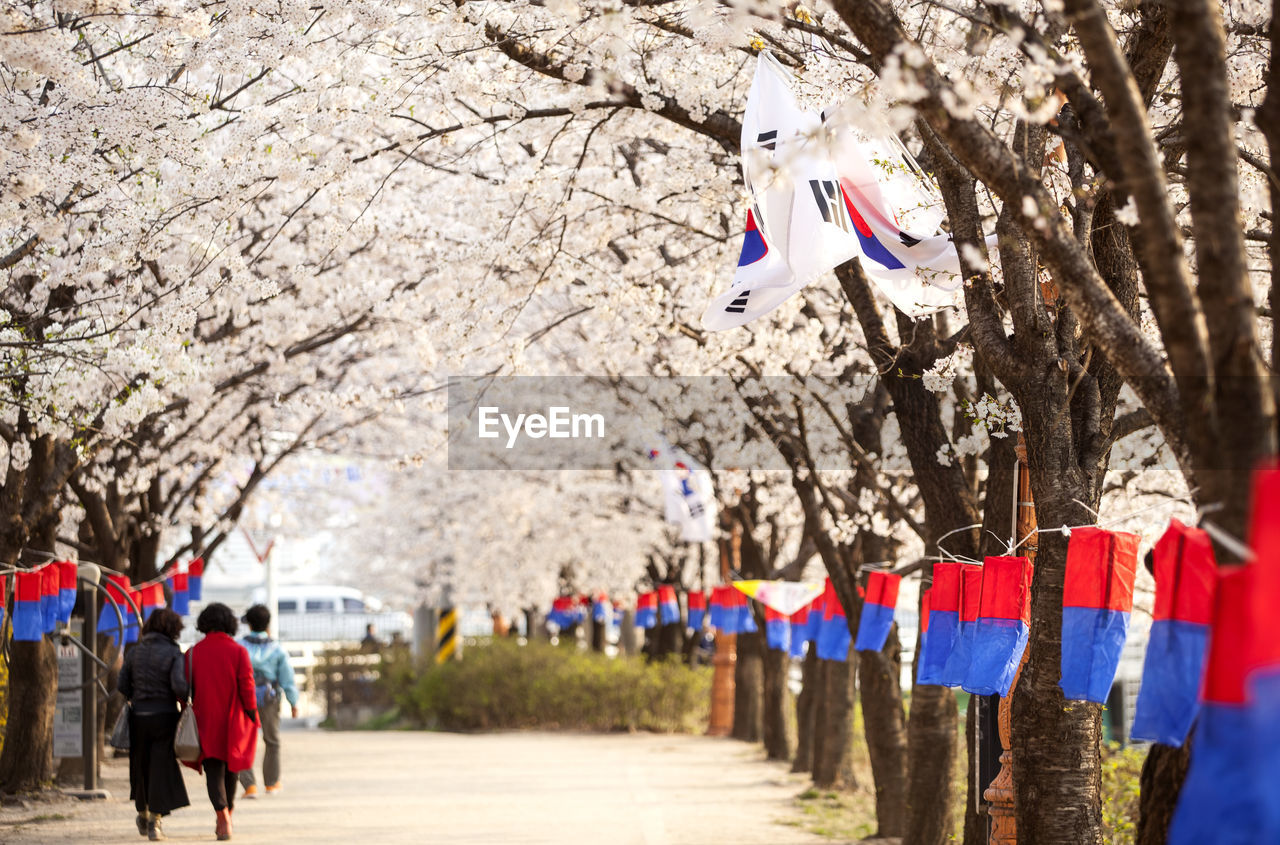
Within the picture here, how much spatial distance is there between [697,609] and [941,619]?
60.3 feet

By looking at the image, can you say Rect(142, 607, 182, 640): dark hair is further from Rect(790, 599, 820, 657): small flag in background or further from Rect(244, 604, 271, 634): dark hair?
Rect(790, 599, 820, 657): small flag in background

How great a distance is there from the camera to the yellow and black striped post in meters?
29.7

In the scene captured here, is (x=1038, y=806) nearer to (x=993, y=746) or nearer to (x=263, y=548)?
(x=993, y=746)

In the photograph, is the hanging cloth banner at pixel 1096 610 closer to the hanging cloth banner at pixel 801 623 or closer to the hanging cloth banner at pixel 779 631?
the hanging cloth banner at pixel 801 623

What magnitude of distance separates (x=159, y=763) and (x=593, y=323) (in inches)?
314

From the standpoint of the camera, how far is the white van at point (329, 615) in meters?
46.2

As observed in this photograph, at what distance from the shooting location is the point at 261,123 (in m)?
8.60

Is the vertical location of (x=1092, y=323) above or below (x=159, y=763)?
above

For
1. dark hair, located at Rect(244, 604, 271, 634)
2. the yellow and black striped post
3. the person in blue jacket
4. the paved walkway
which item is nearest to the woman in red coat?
the paved walkway

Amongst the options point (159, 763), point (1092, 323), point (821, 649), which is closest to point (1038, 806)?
point (1092, 323)

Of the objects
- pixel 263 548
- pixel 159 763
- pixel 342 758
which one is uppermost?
pixel 263 548

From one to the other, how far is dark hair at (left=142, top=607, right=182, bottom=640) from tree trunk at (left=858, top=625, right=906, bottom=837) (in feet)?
17.9

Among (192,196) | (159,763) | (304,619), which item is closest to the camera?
(192,196)

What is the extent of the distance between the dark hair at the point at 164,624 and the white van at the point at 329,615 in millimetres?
32442
